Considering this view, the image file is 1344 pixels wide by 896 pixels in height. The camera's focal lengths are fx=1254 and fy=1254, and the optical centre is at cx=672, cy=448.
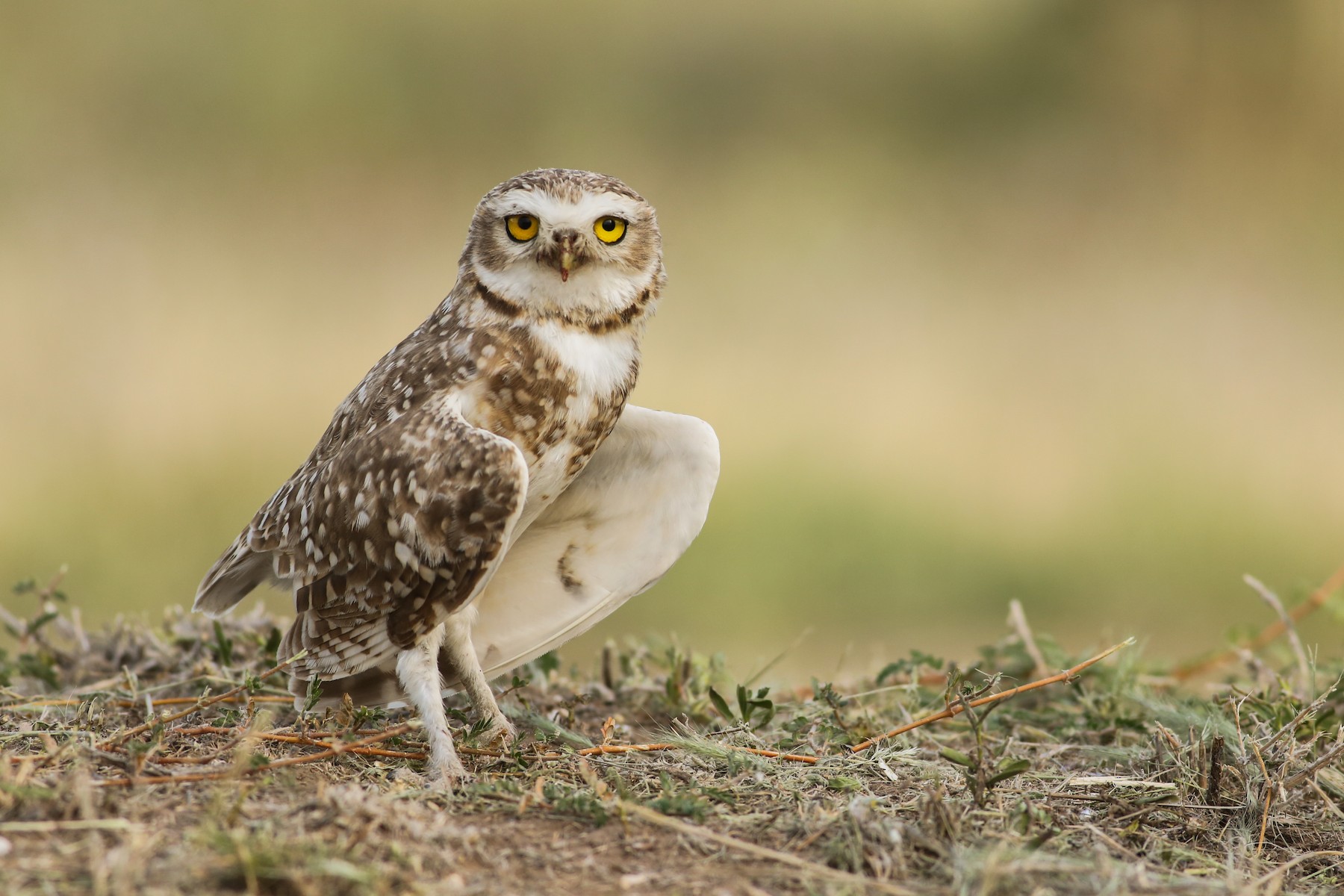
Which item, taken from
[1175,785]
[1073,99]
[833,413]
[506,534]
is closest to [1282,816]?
[1175,785]

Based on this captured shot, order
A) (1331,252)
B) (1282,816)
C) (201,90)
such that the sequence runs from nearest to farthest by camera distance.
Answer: (1282,816) → (1331,252) → (201,90)

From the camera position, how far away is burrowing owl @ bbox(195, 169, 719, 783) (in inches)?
116

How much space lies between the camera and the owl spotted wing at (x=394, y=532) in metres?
2.90

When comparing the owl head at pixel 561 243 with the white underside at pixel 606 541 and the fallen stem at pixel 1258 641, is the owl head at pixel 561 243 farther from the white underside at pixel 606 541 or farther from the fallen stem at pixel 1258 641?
the fallen stem at pixel 1258 641

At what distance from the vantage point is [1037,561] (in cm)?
805

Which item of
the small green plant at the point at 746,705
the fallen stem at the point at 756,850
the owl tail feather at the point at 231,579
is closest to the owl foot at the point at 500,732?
the small green plant at the point at 746,705

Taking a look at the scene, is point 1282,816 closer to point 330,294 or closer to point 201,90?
point 330,294

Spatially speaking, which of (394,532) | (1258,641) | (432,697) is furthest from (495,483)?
(1258,641)

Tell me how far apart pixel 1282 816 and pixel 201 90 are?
11464 mm

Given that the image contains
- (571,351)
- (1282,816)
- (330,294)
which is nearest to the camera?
(1282,816)

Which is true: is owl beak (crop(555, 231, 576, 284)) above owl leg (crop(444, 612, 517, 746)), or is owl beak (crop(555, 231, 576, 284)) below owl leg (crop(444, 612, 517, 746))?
above

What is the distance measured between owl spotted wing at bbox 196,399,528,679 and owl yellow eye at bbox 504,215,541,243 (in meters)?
0.48

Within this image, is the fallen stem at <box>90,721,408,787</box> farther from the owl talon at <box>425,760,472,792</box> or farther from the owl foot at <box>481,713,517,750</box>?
the owl foot at <box>481,713,517,750</box>

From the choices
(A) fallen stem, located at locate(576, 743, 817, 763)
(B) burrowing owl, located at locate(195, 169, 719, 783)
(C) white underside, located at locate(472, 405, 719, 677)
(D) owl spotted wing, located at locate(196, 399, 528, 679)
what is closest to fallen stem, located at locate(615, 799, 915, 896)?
(A) fallen stem, located at locate(576, 743, 817, 763)
